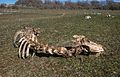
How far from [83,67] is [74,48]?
1463 millimetres

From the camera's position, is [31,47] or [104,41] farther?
[104,41]

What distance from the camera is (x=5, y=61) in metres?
15.7

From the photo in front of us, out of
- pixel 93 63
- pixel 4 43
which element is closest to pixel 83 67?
pixel 93 63

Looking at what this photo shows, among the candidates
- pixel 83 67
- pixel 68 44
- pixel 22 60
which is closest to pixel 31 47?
pixel 22 60

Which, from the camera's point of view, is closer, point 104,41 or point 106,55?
point 106,55

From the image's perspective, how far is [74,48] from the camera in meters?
15.1

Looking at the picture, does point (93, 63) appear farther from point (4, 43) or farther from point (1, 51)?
point (4, 43)

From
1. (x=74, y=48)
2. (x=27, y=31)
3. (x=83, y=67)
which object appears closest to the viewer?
(x=83, y=67)

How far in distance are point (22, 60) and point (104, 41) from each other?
6158 millimetres

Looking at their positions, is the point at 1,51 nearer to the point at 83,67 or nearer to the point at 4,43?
the point at 4,43

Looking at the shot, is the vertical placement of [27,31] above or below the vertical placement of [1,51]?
above

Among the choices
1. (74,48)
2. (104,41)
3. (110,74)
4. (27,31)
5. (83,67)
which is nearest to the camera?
(110,74)

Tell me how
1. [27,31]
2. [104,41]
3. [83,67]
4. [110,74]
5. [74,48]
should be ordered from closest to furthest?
[110,74] → [83,67] → [74,48] → [27,31] → [104,41]

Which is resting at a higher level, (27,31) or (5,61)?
(27,31)
